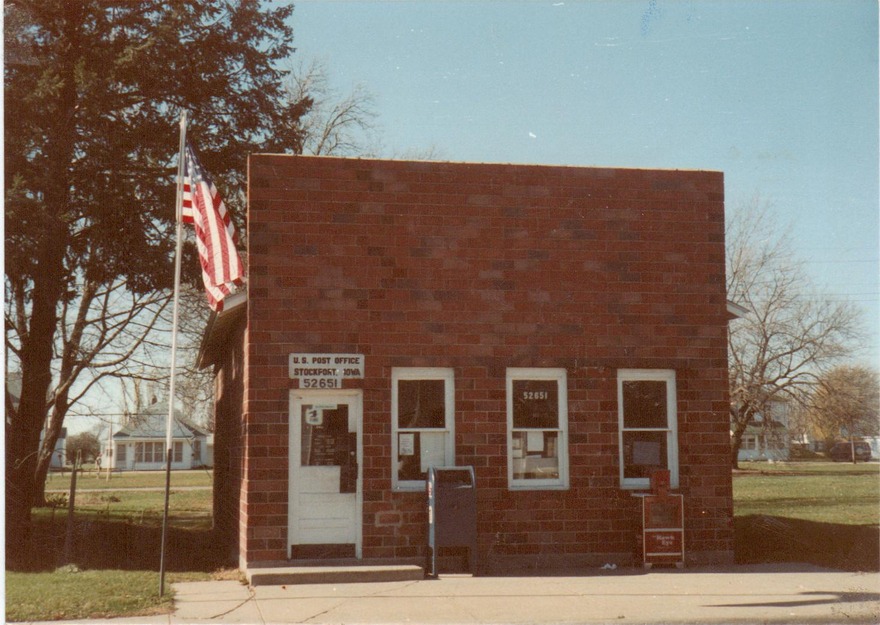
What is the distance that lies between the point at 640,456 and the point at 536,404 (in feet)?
5.47

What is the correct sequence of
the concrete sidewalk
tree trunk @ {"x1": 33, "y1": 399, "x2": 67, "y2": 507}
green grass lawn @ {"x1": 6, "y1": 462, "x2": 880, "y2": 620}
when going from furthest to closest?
tree trunk @ {"x1": 33, "y1": 399, "x2": 67, "y2": 507}, green grass lawn @ {"x1": 6, "y1": 462, "x2": 880, "y2": 620}, the concrete sidewalk

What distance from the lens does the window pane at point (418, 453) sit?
41.6 ft

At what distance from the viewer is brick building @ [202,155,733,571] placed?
40.7 ft

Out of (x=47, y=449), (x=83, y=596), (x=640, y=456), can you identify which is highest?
(x=640, y=456)

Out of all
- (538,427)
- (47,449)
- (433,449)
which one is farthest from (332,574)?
(47,449)

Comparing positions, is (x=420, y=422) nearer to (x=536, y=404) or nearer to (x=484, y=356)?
(x=484, y=356)

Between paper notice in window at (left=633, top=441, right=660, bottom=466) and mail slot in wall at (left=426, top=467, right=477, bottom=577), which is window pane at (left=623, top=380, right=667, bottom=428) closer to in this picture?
paper notice in window at (left=633, top=441, right=660, bottom=466)

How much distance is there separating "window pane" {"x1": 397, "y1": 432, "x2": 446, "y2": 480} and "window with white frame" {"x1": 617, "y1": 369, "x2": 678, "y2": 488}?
257 cm

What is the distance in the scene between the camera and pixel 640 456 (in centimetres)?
1327

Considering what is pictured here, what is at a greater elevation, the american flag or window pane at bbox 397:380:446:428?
the american flag

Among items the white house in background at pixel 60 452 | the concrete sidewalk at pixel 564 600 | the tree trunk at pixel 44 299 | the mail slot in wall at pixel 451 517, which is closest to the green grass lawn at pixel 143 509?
the tree trunk at pixel 44 299

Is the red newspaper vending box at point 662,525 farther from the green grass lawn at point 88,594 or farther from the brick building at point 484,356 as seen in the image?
the green grass lawn at point 88,594

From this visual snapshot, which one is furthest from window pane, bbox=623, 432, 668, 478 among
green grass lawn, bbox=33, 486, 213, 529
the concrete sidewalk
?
green grass lawn, bbox=33, 486, 213, 529

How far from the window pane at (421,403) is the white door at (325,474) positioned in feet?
2.02
